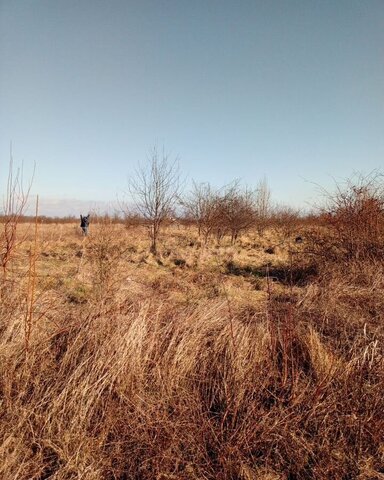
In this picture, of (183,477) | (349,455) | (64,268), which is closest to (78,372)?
(183,477)

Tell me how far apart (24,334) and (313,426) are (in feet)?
8.19

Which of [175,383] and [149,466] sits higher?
[175,383]

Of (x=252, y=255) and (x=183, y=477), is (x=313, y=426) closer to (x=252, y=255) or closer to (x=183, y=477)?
(x=183, y=477)

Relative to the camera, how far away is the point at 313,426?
8.08 ft

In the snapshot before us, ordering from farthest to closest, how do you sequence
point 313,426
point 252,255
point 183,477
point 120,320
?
point 252,255
point 120,320
point 313,426
point 183,477

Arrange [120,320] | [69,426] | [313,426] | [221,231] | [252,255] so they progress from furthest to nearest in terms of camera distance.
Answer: [221,231] < [252,255] < [120,320] < [313,426] < [69,426]

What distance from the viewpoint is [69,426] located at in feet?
7.54

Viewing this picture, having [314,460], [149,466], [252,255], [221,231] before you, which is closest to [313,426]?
[314,460]

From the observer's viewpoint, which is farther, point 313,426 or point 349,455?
point 313,426

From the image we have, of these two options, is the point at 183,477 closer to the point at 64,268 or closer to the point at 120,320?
the point at 120,320

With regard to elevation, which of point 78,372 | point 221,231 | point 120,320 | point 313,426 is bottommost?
point 313,426

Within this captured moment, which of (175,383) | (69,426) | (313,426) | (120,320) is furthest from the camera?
(120,320)


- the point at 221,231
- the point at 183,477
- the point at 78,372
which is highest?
the point at 221,231

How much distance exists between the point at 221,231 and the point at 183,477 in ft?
48.1
